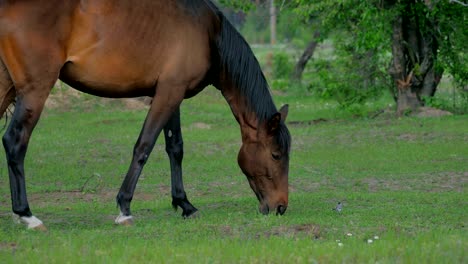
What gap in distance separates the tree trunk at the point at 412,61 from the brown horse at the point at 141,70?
11.4m

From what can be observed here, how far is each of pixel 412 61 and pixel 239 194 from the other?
978 cm

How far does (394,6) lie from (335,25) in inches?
68.6

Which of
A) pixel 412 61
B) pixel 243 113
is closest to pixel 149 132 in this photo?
pixel 243 113

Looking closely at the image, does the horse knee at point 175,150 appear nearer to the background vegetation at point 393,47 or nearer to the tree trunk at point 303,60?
the background vegetation at point 393,47

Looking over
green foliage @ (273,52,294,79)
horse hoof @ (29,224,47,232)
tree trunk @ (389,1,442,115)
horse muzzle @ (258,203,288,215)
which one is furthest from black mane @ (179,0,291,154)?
green foliage @ (273,52,294,79)

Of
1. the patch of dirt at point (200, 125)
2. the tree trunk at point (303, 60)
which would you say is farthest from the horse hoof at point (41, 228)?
the tree trunk at point (303, 60)

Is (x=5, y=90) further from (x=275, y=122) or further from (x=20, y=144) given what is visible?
(x=275, y=122)

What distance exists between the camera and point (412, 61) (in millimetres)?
20594

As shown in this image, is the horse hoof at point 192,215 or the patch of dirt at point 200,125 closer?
the horse hoof at point 192,215

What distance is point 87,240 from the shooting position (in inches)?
292

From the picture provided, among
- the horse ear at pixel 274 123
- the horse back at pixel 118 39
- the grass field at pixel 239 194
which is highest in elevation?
the horse back at pixel 118 39

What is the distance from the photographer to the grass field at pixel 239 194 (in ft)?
22.8

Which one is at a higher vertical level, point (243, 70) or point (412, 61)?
point (243, 70)

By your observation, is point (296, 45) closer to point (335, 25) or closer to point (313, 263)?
point (335, 25)
